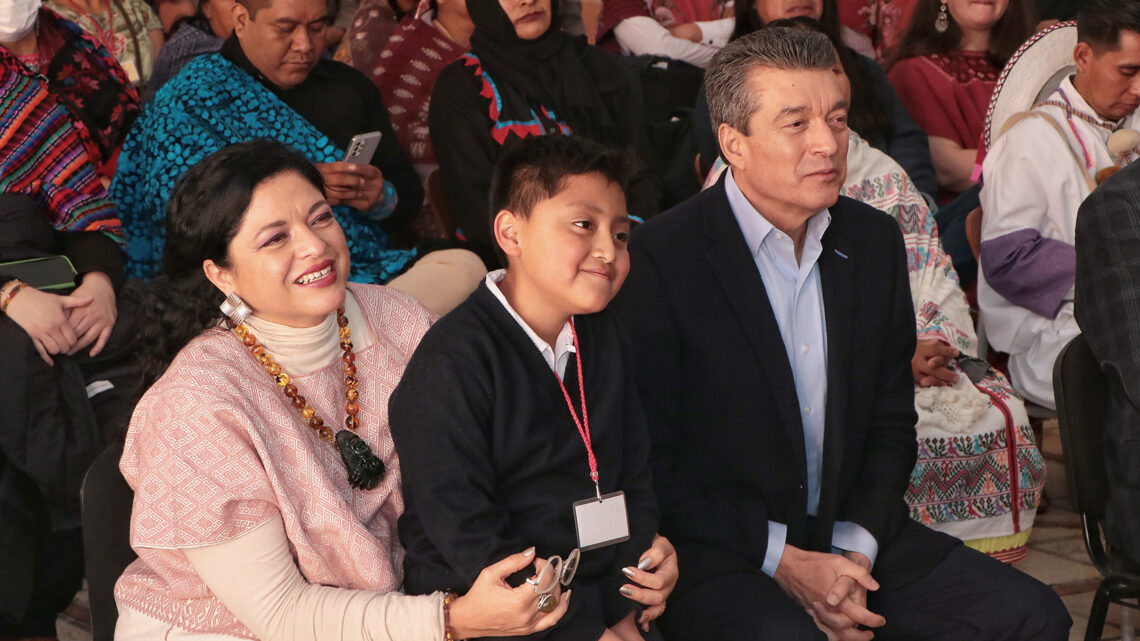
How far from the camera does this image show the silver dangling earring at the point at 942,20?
428 cm

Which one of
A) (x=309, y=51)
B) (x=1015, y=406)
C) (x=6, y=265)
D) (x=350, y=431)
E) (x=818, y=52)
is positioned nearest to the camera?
(x=350, y=431)

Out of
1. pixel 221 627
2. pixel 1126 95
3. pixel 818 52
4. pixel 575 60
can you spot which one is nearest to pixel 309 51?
pixel 575 60

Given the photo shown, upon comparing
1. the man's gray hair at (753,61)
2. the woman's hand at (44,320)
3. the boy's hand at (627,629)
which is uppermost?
the man's gray hair at (753,61)

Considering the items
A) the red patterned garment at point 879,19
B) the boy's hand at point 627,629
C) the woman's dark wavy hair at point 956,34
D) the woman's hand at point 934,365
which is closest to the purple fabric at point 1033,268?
the woman's hand at point 934,365

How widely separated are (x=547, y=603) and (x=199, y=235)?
77 centimetres

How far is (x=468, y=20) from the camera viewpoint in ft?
13.3

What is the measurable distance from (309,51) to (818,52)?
166cm

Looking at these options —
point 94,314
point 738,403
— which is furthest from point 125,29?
point 738,403

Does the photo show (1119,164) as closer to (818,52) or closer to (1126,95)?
(1126,95)

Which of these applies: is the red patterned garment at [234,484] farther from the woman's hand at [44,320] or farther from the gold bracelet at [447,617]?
the woman's hand at [44,320]

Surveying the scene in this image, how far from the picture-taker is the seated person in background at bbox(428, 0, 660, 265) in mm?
3381

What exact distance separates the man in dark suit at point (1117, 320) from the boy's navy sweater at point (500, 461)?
93cm

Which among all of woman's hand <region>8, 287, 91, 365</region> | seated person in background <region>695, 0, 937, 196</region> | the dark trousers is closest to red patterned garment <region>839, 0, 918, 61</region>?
seated person in background <region>695, 0, 937, 196</region>

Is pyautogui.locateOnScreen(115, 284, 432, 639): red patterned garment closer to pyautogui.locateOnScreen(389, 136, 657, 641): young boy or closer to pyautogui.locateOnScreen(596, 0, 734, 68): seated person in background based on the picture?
pyautogui.locateOnScreen(389, 136, 657, 641): young boy
